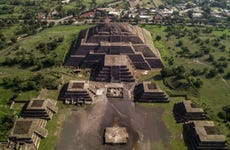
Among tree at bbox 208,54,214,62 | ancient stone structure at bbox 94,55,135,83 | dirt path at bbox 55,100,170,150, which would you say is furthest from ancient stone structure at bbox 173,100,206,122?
tree at bbox 208,54,214,62

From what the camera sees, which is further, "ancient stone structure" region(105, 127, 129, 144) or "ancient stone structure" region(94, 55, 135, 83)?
"ancient stone structure" region(94, 55, 135, 83)

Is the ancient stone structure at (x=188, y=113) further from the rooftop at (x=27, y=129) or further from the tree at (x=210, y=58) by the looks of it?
the tree at (x=210, y=58)

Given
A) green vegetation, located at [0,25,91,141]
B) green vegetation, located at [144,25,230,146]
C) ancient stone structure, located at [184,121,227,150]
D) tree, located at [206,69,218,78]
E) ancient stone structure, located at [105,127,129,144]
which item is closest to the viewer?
ancient stone structure, located at [184,121,227,150]

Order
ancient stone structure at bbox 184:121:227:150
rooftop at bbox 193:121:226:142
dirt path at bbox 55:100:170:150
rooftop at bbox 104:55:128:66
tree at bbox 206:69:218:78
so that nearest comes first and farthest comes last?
1. ancient stone structure at bbox 184:121:227:150
2. rooftop at bbox 193:121:226:142
3. dirt path at bbox 55:100:170:150
4. rooftop at bbox 104:55:128:66
5. tree at bbox 206:69:218:78

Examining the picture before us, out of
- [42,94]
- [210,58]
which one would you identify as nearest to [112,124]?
[42,94]

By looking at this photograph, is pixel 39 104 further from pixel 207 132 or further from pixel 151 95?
pixel 207 132

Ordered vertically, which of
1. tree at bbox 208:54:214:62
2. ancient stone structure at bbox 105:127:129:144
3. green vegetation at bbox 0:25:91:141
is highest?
tree at bbox 208:54:214:62

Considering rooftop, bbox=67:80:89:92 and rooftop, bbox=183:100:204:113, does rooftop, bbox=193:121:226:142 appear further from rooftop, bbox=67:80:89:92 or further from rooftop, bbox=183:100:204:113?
rooftop, bbox=67:80:89:92
